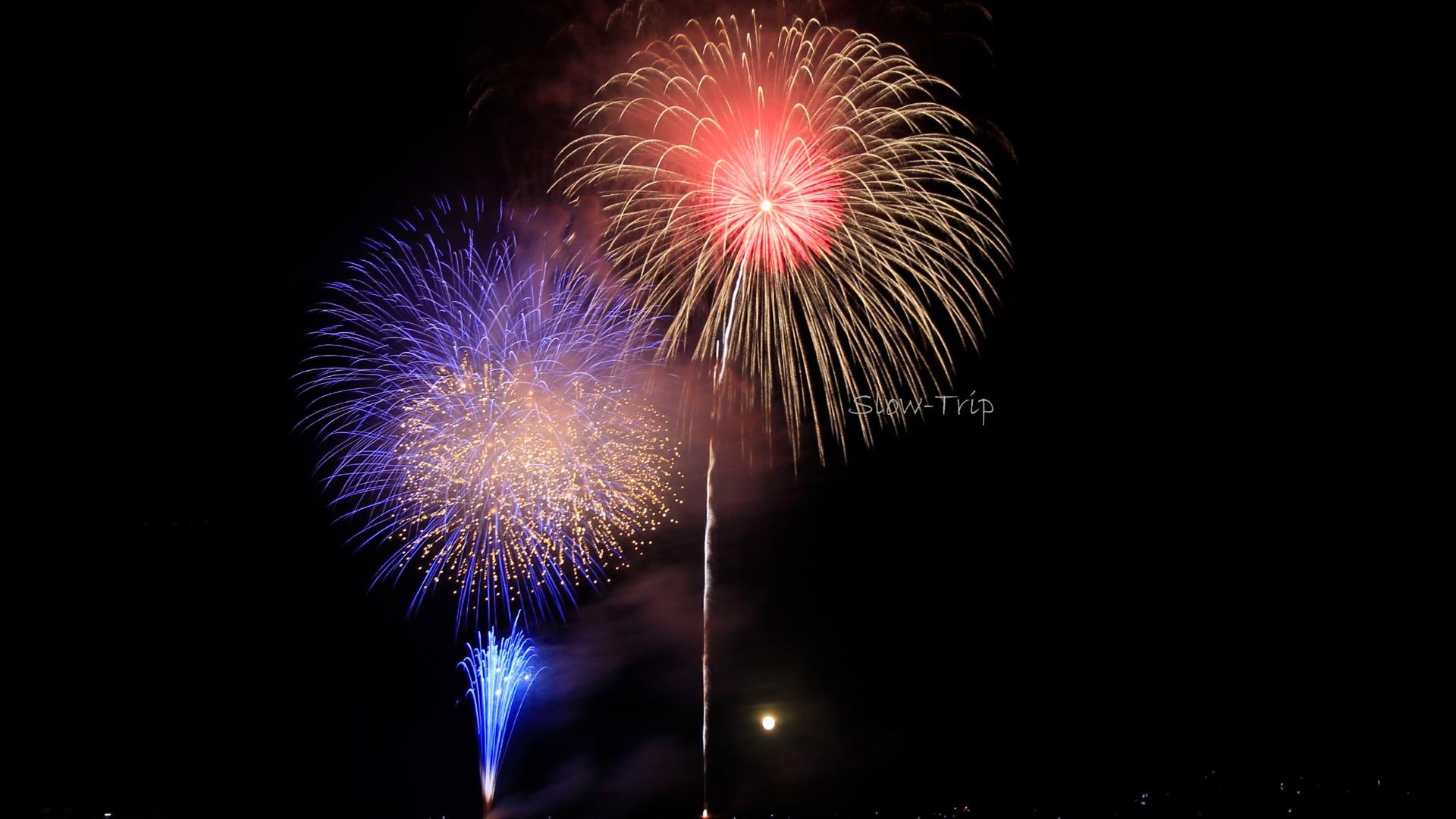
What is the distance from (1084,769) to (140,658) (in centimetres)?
3639

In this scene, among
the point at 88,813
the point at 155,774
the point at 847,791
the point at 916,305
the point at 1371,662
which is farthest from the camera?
the point at 847,791

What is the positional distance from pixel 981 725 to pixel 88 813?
33.2 m

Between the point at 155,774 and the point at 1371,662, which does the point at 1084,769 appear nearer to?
the point at 1371,662

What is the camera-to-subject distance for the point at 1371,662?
119ft

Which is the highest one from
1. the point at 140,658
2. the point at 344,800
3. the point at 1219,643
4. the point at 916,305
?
the point at 916,305

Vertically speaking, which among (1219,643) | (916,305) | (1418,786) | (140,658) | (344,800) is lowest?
(1418,786)

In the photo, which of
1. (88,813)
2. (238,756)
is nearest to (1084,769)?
(238,756)

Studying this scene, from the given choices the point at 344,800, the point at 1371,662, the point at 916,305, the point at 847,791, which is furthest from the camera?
the point at 847,791

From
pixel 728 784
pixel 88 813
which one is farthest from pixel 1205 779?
pixel 88 813

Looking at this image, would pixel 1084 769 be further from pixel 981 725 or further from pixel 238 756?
pixel 238 756

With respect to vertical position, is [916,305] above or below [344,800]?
above

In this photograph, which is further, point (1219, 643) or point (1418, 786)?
point (1219, 643)

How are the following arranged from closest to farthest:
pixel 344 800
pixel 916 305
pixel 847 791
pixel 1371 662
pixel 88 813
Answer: pixel 916 305
pixel 88 813
pixel 344 800
pixel 1371 662
pixel 847 791

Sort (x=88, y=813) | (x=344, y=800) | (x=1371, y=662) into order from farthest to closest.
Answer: (x=1371, y=662), (x=344, y=800), (x=88, y=813)
